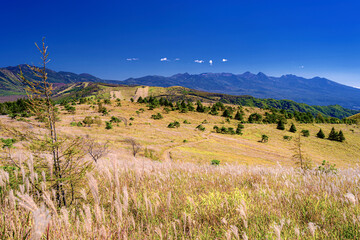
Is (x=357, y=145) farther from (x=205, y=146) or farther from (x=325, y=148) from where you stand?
(x=205, y=146)

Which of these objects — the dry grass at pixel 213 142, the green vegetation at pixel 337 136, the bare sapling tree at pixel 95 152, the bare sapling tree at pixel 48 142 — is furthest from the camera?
the green vegetation at pixel 337 136

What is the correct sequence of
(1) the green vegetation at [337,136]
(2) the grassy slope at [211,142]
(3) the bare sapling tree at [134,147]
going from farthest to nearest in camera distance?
(1) the green vegetation at [337,136]
(2) the grassy slope at [211,142]
(3) the bare sapling tree at [134,147]

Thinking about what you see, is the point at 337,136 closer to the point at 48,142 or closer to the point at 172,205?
the point at 172,205

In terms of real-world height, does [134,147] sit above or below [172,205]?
below

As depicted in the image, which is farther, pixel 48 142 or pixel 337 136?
pixel 337 136

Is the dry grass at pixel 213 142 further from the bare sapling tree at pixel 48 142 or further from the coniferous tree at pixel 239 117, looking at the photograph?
the bare sapling tree at pixel 48 142

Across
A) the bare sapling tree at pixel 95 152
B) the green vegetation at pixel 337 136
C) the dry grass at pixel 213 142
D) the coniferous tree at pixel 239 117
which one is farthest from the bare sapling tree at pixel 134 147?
the green vegetation at pixel 337 136

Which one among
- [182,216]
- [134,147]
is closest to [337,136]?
[134,147]

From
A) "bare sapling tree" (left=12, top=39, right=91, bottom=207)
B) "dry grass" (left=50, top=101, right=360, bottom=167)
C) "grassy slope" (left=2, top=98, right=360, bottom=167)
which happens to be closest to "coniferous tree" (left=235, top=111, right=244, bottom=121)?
"grassy slope" (left=2, top=98, right=360, bottom=167)

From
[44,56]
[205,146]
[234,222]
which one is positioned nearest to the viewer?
[234,222]

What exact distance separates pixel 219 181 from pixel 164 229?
240 cm

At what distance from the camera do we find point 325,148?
57.8 meters

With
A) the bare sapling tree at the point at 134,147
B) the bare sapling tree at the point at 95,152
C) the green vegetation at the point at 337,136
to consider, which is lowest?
the green vegetation at the point at 337,136

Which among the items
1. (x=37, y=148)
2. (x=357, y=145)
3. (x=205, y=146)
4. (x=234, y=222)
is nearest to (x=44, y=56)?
(x=37, y=148)
